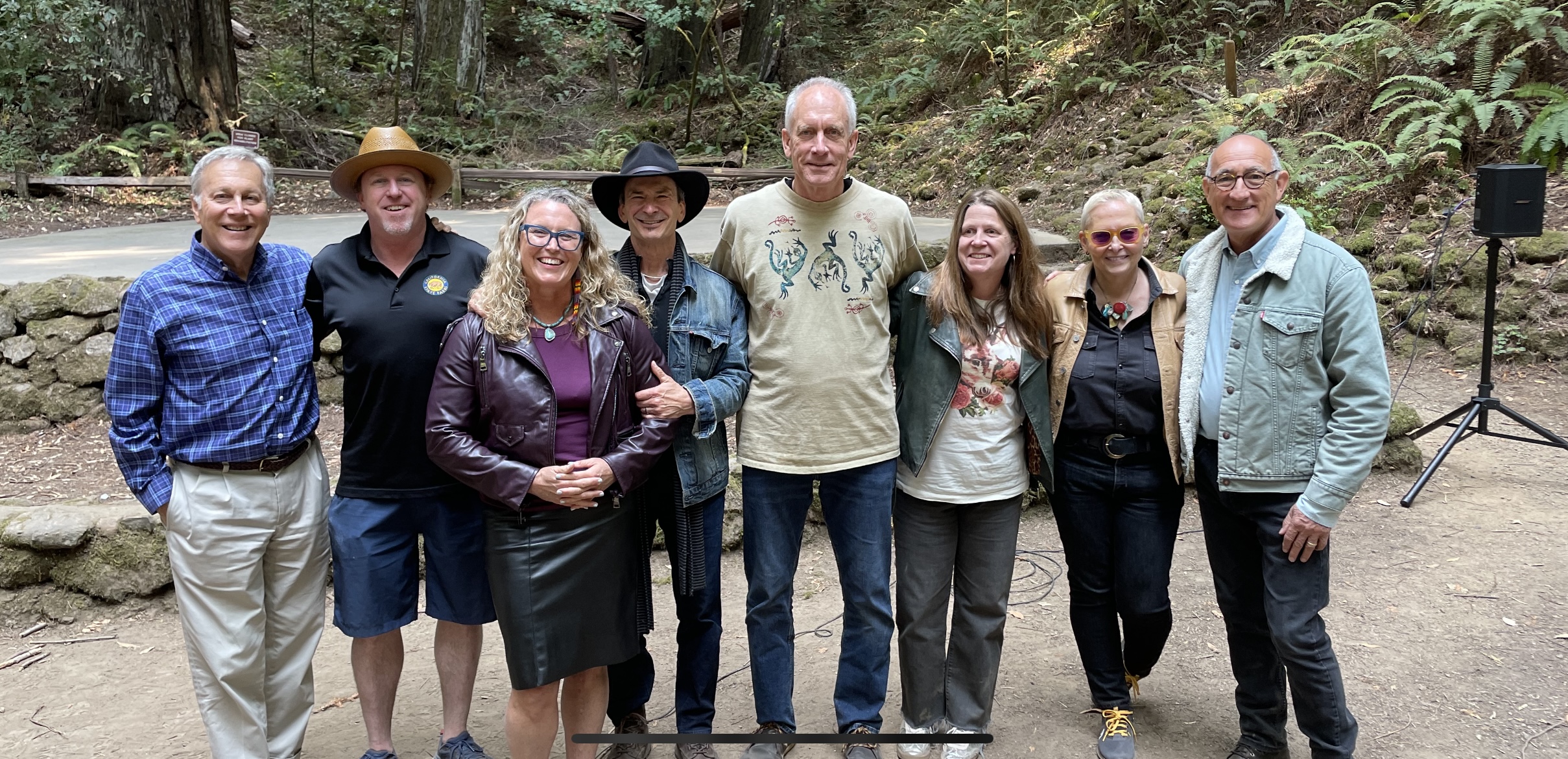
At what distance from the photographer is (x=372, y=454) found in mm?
3035

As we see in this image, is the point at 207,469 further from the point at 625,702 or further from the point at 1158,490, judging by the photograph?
the point at 1158,490

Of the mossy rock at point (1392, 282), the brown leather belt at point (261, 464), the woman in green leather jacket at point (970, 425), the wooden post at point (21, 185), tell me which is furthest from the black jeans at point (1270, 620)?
the wooden post at point (21, 185)

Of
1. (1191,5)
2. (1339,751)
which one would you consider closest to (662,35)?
(1191,5)

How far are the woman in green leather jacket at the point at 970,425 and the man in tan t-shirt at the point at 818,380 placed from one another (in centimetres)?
9

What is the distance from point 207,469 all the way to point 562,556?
42.6 inches

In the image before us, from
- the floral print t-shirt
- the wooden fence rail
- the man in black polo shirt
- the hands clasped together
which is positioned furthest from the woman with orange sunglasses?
the wooden fence rail

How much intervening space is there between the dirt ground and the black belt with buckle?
1.04 metres

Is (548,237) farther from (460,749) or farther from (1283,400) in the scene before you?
(1283,400)

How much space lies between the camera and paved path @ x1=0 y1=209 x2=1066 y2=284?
23.0 ft

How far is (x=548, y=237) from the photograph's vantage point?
278 centimetres

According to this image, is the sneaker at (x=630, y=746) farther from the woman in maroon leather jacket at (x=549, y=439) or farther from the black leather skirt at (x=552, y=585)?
the black leather skirt at (x=552, y=585)

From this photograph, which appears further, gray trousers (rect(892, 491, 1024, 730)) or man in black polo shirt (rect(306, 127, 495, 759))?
gray trousers (rect(892, 491, 1024, 730))

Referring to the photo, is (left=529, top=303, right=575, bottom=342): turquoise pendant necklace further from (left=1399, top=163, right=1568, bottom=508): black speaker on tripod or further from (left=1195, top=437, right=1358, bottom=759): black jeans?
(left=1399, top=163, right=1568, bottom=508): black speaker on tripod

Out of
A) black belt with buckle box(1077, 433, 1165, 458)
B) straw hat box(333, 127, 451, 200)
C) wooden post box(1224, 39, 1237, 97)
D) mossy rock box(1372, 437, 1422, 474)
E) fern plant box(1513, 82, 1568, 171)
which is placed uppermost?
wooden post box(1224, 39, 1237, 97)
